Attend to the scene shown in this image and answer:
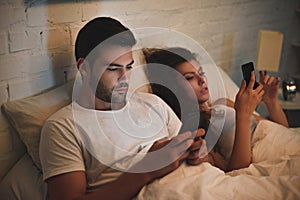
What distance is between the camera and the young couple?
1201 mm

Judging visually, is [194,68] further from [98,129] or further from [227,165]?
[98,129]

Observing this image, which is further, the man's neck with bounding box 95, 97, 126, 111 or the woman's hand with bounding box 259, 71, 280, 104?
the woman's hand with bounding box 259, 71, 280, 104

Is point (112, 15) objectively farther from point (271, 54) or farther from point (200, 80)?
point (271, 54)

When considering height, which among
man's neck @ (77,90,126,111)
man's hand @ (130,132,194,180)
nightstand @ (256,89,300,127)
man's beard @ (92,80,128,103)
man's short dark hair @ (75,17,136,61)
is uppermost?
man's short dark hair @ (75,17,136,61)

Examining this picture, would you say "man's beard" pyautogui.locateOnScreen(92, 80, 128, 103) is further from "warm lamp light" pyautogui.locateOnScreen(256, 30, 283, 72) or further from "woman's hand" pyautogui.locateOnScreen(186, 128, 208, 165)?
"warm lamp light" pyautogui.locateOnScreen(256, 30, 283, 72)

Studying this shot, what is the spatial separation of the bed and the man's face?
168 mm

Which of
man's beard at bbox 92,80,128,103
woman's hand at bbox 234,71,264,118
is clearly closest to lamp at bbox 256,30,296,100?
woman's hand at bbox 234,71,264,118

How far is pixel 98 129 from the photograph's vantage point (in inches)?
51.4

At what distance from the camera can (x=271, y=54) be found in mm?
2215

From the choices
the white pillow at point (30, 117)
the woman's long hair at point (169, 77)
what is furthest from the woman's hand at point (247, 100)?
the white pillow at point (30, 117)

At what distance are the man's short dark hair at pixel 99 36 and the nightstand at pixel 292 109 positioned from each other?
45.5 inches

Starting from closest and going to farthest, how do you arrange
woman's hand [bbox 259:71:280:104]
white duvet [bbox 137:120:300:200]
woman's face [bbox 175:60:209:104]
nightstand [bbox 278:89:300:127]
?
white duvet [bbox 137:120:300:200], woman's face [bbox 175:60:209:104], woman's hand [bbox 259:71:280:104], nightstand [bbox 278:89:300:127]

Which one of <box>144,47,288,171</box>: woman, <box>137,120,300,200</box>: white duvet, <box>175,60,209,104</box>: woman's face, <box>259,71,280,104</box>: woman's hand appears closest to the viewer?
<box>137,120,300,200</box>: white duvet

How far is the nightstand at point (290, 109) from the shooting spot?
216 cm
